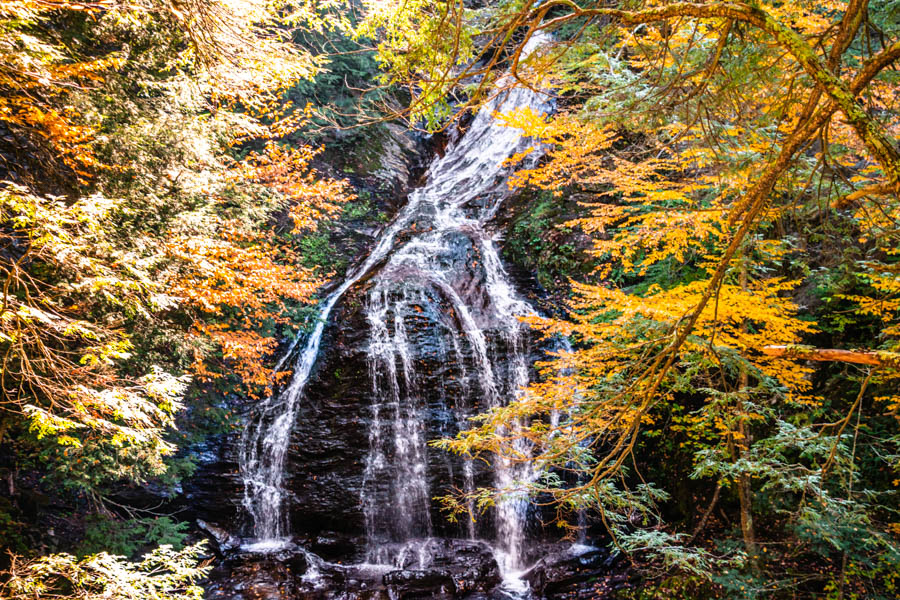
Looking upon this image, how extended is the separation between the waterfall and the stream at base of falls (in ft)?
0.09

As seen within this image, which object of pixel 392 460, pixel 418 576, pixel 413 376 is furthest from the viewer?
pixel 413 376

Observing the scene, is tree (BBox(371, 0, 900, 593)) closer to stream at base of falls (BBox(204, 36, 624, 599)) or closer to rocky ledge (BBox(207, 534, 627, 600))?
rocky ledge (BBox(207, 534, 627, 600))

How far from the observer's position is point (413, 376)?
30.6 ft

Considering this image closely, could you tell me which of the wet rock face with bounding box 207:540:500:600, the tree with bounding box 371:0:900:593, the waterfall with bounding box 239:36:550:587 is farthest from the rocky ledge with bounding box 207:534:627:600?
the tree with bounding box 371:0:900:593

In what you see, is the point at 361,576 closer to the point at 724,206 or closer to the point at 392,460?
the point at 392,460

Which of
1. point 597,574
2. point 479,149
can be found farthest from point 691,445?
point 479,149

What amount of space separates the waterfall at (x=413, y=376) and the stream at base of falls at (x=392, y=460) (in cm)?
3

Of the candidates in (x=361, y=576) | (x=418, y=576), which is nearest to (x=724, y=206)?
(x=418, y=576)

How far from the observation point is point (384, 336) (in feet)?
32.0

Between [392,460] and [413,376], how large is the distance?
5.59 ft

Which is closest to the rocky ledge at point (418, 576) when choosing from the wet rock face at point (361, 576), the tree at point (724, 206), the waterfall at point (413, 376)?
the wet rock face at point (361, 576)

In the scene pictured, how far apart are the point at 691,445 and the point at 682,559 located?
10.2 feet

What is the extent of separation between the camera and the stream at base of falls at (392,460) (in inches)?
286

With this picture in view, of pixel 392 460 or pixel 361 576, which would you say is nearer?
pixel 361 576
